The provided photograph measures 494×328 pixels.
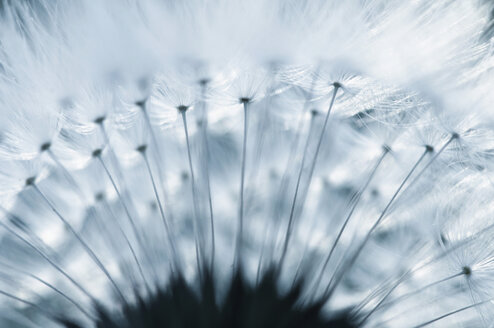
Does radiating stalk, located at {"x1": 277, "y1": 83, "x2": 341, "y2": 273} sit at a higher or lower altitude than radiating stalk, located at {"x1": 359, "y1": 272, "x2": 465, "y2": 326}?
higher

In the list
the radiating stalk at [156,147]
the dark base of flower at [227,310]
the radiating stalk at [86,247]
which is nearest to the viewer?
the dark base of flower at [227,310]

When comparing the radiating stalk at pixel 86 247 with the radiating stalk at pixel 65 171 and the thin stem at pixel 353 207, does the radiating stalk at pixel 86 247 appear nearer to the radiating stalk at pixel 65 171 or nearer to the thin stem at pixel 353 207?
the radiating stalk at pixel 65 171

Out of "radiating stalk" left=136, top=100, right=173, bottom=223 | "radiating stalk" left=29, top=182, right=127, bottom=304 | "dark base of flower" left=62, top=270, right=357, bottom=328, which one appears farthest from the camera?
"radiating stalk" left=136, top=100, right=173, bottom=223

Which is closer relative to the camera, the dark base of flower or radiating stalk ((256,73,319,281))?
the dark base of flower

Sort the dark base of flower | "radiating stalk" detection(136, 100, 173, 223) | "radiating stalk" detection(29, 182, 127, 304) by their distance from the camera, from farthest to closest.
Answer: "radiating stalk" detection(136, 100, 173, 223) < "radiating stalk" detection(29, 182, 127, 304) < the dark base of flower

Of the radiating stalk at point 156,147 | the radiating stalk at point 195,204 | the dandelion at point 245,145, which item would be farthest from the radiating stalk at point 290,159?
the radiating stalk at point 156,147

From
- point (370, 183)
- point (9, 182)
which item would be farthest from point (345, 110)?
point (9, 182)

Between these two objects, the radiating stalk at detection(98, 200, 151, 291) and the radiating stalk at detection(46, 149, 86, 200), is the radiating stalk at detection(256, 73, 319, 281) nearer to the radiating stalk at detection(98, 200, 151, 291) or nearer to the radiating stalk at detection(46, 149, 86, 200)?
the radiating stalk at detection(98, 200, 151, 291)

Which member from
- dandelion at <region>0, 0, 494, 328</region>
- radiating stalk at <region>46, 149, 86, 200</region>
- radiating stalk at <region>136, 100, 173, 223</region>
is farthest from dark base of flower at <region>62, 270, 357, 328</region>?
radiating stalk at <region>46, 149, 86, 200</region>

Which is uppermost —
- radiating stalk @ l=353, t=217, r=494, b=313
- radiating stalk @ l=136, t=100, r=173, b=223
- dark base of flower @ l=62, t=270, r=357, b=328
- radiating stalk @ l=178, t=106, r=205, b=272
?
radiating stalk @ l=136, t=100, r=173, b=223
